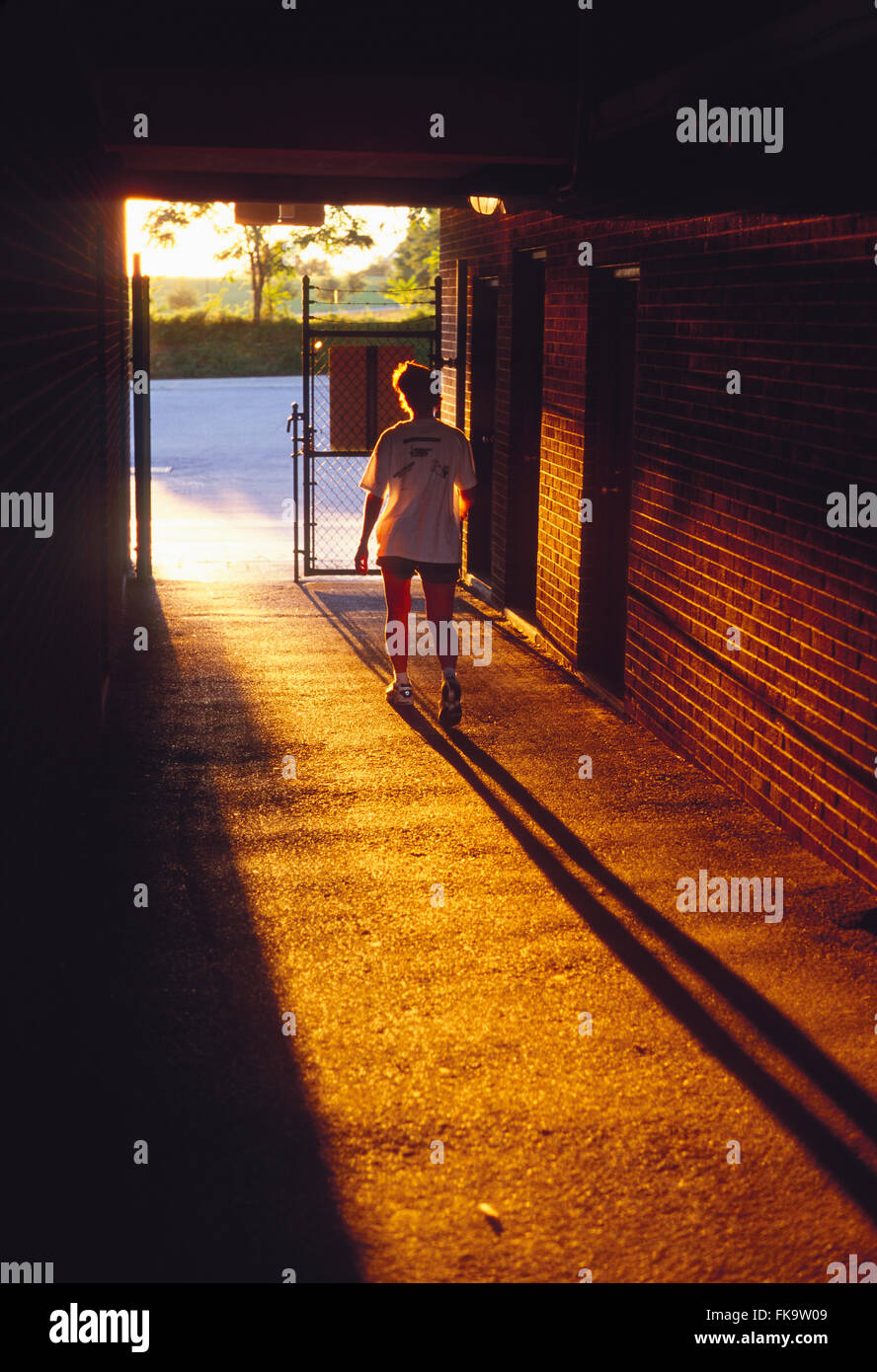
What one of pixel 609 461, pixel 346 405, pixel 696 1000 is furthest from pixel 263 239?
pixel 696 1000

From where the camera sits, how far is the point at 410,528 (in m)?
8.68

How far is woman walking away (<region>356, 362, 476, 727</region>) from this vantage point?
28.2 feet

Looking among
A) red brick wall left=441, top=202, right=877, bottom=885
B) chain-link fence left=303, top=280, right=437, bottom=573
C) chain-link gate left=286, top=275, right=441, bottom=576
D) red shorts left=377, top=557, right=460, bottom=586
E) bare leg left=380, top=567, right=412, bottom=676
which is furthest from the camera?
chain-link fence left=303, top=280, right=437, bottom=573

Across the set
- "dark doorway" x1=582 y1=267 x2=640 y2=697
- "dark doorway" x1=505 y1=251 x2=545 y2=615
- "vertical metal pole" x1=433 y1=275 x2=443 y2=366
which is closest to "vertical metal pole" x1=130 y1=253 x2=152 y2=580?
"vertical metal pole" x1=433 y1=275 x2=443 y2=366

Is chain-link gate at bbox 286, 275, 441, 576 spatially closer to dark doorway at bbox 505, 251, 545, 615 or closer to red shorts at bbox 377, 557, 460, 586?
dark doorway at bbox 505, 251, 545, 615

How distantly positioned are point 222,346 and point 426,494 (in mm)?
44967

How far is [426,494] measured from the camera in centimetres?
863

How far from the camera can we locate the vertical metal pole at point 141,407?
12812 millimetres

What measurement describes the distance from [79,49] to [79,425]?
1665 millimetres

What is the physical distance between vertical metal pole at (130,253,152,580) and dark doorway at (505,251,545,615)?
320 centimetres

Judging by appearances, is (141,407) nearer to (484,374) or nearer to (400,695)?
(484,374)

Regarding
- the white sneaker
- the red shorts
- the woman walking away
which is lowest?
the white sneaker
